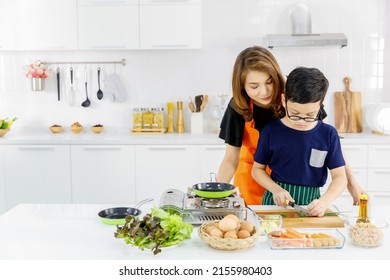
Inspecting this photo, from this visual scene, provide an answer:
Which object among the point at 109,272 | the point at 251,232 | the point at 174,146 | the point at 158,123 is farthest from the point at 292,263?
the point at 158,123

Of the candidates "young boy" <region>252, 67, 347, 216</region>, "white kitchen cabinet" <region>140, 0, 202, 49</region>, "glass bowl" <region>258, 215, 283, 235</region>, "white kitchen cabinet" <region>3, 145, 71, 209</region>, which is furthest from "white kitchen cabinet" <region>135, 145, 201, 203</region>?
"glass bowl" <region>258, 215, 283, 235</region>

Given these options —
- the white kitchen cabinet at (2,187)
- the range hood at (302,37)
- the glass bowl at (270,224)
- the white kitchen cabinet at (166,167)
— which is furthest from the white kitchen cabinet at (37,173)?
the glass bowl at (270,224)

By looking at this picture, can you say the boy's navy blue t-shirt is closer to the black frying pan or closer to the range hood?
the black frying pan

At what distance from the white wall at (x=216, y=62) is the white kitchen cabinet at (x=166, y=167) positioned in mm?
681

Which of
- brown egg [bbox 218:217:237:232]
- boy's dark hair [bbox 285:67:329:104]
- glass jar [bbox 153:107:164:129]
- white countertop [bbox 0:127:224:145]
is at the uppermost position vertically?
boy's dark hair [bbox 285:67:329:104]

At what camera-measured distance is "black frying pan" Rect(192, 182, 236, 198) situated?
2000mm

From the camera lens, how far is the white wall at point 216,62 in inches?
179

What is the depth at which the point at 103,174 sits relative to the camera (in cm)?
416

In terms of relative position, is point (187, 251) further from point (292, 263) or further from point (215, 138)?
point (215, 138)

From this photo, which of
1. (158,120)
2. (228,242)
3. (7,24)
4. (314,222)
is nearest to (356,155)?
(158,120)

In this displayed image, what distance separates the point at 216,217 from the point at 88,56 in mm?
3096

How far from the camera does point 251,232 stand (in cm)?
171

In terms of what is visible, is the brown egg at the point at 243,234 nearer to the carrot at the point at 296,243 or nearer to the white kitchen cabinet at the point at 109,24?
the carrot at the point at 296,243

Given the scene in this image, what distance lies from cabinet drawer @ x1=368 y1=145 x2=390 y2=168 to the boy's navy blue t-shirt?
196cm
